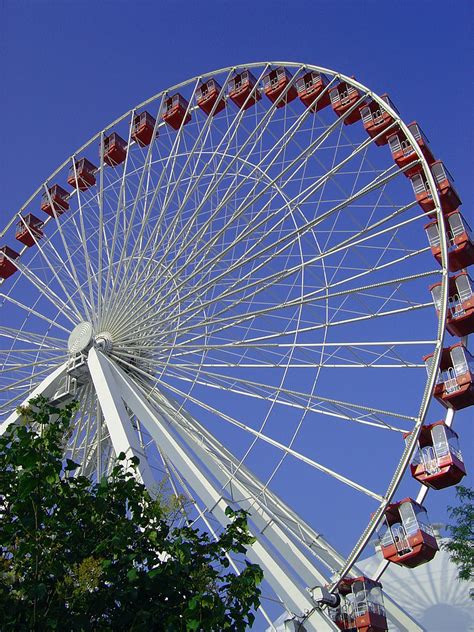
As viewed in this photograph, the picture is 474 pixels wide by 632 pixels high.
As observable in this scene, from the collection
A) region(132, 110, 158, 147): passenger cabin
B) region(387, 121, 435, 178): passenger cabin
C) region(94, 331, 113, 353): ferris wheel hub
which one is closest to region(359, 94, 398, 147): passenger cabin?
region(387, 121, 435, 178): passenger cabin

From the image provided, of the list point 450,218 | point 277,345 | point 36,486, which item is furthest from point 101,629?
point 450,218

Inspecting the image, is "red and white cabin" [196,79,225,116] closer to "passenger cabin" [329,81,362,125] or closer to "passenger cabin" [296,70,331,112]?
"passenger cabin" [296,70,331,112]

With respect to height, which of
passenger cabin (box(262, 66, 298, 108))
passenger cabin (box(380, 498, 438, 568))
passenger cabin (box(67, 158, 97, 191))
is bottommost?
passenger cabin (box(380, 498, 438, 568))

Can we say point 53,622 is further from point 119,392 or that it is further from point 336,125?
point 336,125

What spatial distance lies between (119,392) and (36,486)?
33.7ft

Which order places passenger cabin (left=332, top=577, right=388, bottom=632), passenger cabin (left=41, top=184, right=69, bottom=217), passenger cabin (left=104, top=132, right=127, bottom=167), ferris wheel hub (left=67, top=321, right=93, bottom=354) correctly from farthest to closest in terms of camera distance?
passenger cabin (left=41, top=184, right=69, bottom=217) → passenger cabin (left=104, top=132, right=127, bottom=167) → ferris wheel hub (left=67, top=321, right=93, bottom=354) → passenger cabin (left=332, top=577, right=388, bottom=632)

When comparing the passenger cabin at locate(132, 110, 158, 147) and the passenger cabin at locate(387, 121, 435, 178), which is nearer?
the passenger cabin at locate(387, 121, 435, 178)

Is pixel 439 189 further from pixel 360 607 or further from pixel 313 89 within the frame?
pixel 360 607

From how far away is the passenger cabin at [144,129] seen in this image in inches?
989

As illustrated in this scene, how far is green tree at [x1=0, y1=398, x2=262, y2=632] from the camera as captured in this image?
8195 millimetres

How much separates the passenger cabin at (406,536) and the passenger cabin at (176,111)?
13.7m

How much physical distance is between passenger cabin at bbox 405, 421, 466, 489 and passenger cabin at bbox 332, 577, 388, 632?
249 centimetres

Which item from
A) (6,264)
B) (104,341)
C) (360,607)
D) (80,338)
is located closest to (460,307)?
(360,607)

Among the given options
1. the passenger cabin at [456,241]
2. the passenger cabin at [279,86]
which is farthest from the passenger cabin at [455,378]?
the passenger cabin at [279,86]
